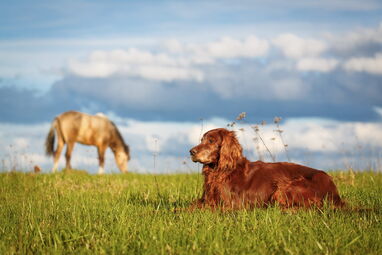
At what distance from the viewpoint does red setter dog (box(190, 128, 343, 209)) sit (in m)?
6.00

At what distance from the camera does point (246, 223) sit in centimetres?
507

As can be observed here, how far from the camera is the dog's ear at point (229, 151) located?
19.6 ft

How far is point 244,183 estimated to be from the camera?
6098 millimetres

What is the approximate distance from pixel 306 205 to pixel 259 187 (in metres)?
0.68

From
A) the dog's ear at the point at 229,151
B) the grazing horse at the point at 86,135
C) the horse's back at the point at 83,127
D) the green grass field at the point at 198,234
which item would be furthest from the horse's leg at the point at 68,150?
the dog's ear at the point at 229,151

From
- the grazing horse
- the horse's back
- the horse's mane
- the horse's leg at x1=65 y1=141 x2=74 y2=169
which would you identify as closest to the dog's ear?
the grazing horse

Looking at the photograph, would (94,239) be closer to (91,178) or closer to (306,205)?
(306,205)

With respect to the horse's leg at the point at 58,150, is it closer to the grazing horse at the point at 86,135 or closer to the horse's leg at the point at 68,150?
the grazing horse at the point at 86,135

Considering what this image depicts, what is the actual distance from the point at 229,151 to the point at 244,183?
1.67 ft

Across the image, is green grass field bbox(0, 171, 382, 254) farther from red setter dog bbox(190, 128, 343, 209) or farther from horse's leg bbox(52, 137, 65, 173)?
horse's leg bbox(52, 137, 65, 173)

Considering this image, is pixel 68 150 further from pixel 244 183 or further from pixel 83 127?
pixel 244 183

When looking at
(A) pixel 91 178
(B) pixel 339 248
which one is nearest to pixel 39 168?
(A) pixel 91 178

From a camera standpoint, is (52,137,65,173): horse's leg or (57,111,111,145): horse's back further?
(57,111,111,145): horse's back

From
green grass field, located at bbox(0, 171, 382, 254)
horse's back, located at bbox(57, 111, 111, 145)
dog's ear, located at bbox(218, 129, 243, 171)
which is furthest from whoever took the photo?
horse's back, located at bbox(57, 111, 111, 145)
